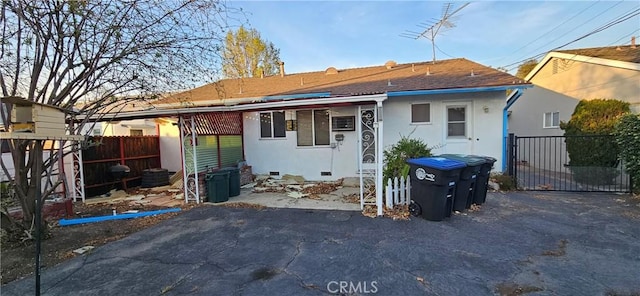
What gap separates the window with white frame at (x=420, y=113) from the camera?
8.48 m

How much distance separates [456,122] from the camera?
8.37 meters

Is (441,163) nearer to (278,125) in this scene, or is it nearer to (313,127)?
(313,127)

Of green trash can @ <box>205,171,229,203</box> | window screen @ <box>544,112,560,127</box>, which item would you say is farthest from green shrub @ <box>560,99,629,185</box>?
green trash can @ <box>205,171,229,203</box>

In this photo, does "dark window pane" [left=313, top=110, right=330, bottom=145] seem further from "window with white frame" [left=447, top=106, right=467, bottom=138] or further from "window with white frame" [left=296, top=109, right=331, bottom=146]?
"window with white frame" [left=447, top=106, right=467, bottom=138]

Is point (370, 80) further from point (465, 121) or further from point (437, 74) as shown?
point (465, 121)

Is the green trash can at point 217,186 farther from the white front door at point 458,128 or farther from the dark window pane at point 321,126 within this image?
the white front door at point 458,128

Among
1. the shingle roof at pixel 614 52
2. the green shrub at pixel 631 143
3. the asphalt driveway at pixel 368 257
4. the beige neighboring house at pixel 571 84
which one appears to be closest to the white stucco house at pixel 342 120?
the green shrub at pixel 631 143

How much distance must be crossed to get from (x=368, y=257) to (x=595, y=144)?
8043 mm

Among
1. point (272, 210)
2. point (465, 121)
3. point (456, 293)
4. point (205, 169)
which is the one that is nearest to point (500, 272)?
point (456, 293)

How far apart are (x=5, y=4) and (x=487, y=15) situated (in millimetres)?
12267

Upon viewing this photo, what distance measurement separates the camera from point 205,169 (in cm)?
760

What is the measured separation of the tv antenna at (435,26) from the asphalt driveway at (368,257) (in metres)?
7.32

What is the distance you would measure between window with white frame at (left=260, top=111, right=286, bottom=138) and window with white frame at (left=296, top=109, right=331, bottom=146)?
615mm

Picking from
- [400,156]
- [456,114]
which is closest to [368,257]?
[400,156]
